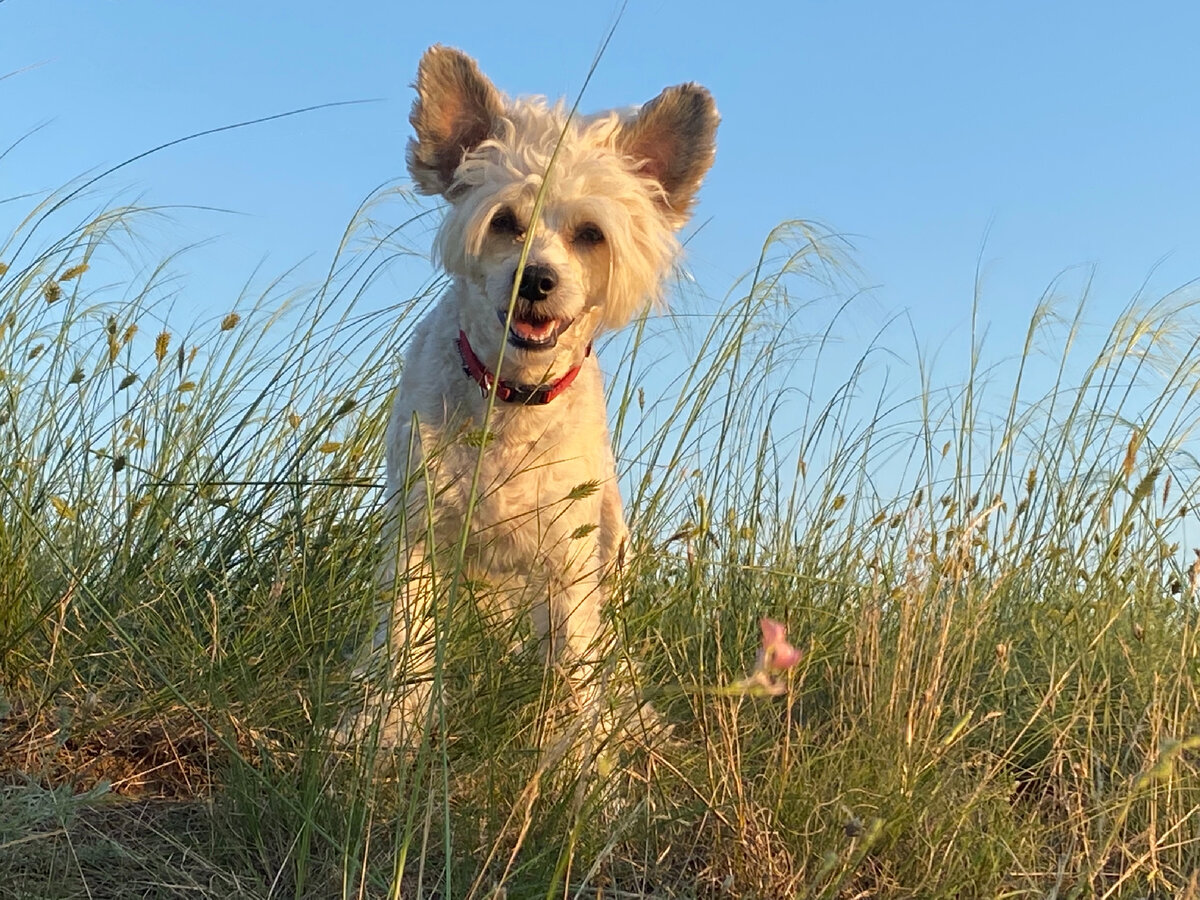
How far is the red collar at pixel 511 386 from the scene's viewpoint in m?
3.10

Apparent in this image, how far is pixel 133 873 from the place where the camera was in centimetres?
179

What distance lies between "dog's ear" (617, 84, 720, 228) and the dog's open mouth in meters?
0.70

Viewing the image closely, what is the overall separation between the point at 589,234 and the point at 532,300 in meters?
0.39

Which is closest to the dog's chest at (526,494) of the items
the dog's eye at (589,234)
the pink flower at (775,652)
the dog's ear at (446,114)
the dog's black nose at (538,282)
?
the dog's black nose at (538,282)

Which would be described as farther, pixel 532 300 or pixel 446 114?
pixel 446 114

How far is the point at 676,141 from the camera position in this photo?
3.54 meters

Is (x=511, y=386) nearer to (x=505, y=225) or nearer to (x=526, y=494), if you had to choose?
(x=526, y=494)

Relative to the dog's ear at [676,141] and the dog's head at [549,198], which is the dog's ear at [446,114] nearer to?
the dog's head at [549,198]

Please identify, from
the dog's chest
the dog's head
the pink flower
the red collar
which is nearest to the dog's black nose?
the dog's head

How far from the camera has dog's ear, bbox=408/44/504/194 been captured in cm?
321

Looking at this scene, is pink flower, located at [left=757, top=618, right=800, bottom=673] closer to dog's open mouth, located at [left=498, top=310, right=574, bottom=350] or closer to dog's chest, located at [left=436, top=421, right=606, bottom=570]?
dog's chest, located at [left=436, top=421, right=606, bottom=570]

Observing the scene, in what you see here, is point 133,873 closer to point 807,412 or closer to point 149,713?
point 149,713

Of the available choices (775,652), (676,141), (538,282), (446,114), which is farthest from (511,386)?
(775,652)

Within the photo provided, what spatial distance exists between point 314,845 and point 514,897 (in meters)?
0.39
